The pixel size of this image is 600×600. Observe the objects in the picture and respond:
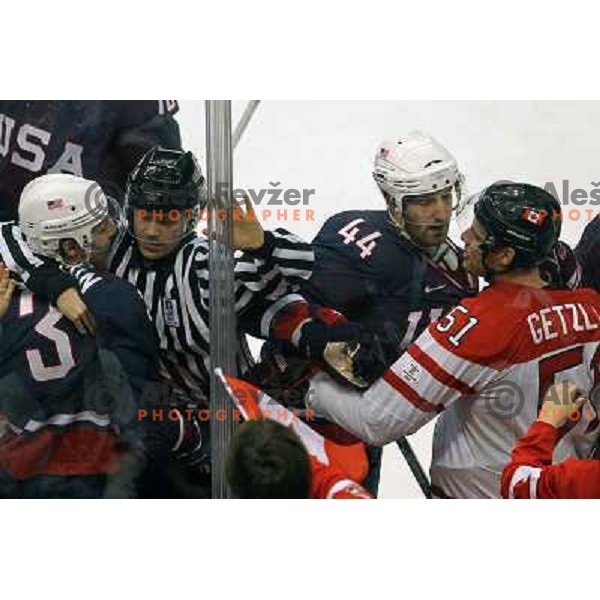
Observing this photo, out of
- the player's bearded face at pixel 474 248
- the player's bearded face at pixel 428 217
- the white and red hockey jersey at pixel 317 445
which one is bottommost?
the white and red hockey jersey at pixel 317 445

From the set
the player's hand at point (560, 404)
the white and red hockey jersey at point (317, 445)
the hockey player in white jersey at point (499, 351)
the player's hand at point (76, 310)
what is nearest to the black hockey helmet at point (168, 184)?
the player's hand at point (76, 310)

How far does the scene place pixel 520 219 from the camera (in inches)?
114

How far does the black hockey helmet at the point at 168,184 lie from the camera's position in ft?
9.61

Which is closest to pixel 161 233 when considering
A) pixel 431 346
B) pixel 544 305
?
pixel 431 346

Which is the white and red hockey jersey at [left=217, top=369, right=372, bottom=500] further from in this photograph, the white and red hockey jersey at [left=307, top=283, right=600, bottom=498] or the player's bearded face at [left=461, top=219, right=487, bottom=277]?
the player's bearded face at [left=461, top=219, right=487, bottom=277]

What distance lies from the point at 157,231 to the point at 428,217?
53 cm

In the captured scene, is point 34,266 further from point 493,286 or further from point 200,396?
point 493,286

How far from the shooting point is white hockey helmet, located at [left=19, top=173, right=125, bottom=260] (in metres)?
2.95

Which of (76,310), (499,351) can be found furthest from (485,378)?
(76,310)

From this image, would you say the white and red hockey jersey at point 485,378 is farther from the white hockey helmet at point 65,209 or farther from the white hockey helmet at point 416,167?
the white hockey helmet at point 65,209

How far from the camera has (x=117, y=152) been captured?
2.96m

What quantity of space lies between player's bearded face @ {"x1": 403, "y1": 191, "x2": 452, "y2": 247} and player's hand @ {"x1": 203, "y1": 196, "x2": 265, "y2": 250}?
287mm

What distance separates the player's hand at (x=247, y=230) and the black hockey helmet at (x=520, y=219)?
0.42 meters

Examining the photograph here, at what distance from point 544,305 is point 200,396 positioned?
70 centimetres
